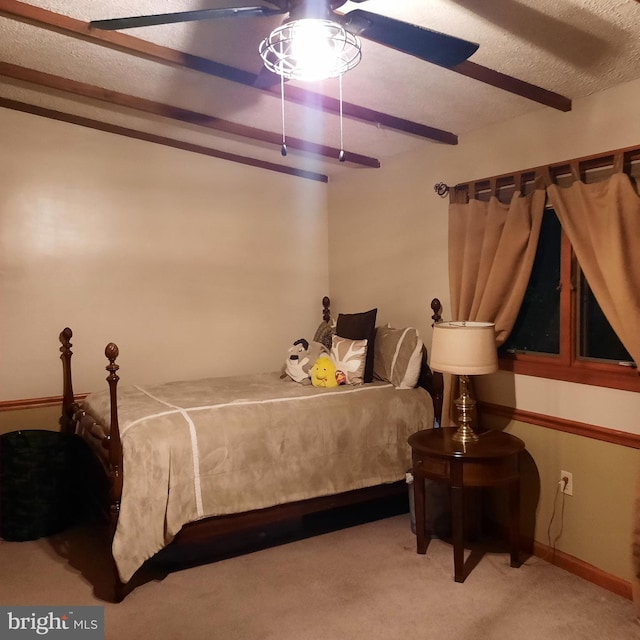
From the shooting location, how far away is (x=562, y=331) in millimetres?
2852

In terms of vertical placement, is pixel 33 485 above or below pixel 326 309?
below

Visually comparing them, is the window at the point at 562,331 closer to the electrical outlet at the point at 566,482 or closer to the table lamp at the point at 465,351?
the table lamp at the point at 465,351

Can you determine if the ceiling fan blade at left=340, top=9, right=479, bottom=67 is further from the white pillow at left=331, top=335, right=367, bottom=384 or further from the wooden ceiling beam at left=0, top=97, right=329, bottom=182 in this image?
the wooden ceiling beam at left=0, top=97, right=329, bottom=182

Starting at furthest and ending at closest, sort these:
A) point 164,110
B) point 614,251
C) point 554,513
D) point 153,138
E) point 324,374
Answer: point 153,138
point 324,374
point 164,110
point 554,513
point 614,251

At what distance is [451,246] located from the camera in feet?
11.0

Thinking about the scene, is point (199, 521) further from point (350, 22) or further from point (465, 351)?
point (350, 22)

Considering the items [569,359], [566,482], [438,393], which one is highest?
[569,359]

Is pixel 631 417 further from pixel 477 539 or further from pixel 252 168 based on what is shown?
pixel 252 168

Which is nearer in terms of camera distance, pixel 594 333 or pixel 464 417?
pixel 594 333

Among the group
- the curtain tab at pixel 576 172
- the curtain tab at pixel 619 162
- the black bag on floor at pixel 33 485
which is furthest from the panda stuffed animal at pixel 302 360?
the curtain tab at pixel 619 162

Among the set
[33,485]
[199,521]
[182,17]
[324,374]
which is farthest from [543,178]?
[33,485]

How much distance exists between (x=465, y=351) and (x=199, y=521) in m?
1.52

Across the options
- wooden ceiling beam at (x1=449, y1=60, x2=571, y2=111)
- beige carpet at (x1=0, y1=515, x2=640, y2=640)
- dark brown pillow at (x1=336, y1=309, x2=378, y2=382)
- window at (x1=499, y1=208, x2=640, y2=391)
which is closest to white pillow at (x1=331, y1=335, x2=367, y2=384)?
dark brown pillow at (x1=336, y1=309, x2=378, y2=382)

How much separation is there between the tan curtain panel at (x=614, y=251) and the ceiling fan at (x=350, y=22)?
3.76ft
